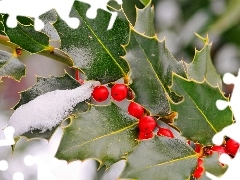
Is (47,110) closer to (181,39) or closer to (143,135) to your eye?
(143,135)

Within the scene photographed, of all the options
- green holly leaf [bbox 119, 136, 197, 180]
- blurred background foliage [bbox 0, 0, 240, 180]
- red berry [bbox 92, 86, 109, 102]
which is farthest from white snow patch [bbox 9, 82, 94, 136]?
blurred background foliage [bbox 0, 0, 240, 180]

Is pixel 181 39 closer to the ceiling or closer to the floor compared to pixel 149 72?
closer to the floor

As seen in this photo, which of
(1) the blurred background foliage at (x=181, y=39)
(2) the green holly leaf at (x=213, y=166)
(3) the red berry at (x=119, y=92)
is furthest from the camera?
(1) the blurred background foliage at (x=181, y=39)

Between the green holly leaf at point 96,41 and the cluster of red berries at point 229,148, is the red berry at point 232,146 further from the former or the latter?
the green holly leaf at point 96,41

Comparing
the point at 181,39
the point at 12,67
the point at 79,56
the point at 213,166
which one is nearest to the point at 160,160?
the point at 213,166

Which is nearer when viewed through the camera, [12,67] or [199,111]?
[199,111]

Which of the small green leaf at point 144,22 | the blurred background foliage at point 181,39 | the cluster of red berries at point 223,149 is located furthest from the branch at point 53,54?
the blurred background foliage at point 181,39
